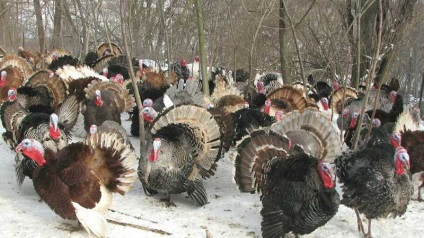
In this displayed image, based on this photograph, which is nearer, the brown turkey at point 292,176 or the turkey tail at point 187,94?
the brown turkey at point 292,176

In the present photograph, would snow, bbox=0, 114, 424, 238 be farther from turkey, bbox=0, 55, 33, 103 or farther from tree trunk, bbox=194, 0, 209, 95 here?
turkey, bbox=0, 55, 33, 103

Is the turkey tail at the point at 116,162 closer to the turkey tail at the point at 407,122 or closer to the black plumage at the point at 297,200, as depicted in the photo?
the black plumage at the point at 297,200

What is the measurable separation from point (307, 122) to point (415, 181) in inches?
60.6

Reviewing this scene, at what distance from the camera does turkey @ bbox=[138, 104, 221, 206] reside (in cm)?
520

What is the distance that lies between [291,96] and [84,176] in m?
4.66

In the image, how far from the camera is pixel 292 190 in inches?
171

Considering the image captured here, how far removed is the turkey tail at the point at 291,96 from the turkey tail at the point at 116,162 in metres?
3.97

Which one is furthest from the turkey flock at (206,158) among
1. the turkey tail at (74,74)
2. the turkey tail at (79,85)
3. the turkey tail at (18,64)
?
the turkey tail at (18,64)

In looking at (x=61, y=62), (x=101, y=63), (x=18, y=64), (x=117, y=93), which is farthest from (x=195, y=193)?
(x=101, y=63)

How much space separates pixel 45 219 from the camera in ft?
15.3

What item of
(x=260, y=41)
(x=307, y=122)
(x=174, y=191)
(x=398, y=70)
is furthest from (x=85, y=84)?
(x=398, y=70)

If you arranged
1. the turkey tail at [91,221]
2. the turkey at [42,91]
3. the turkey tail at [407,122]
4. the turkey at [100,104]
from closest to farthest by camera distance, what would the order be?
the turkey tail at [91,221] < the turkey tail at [407,122] < the turkey at [100,104] < the turkey at [42,91]

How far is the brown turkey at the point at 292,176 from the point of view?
4246 millimetres

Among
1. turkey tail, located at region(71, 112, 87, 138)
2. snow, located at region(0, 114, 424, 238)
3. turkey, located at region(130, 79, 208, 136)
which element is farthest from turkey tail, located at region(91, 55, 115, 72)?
snow, located at region(0, 114, 424, 238)
